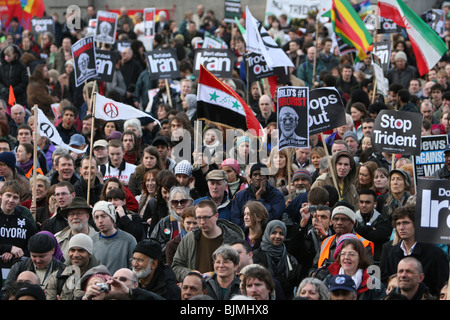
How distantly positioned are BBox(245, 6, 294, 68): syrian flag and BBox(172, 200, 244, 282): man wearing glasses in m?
6.17

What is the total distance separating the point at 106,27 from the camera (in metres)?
20.8

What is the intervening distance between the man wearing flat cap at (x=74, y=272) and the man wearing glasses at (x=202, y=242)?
2.90 feet

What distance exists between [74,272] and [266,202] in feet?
9.30

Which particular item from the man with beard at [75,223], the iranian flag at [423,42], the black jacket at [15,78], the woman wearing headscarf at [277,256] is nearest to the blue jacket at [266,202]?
the woman wearing headscarf at [277,256]

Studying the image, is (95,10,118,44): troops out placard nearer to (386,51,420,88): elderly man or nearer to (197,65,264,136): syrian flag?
(386,51,420,88): elderly man

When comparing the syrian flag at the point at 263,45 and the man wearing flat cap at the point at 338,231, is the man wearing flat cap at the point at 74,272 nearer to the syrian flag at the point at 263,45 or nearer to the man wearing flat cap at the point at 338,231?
the man wearing flat cap at the point at 338,231

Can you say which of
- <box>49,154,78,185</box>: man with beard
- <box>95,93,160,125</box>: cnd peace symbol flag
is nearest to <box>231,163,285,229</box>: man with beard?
<box>49,154,78,185</box>: man with beard

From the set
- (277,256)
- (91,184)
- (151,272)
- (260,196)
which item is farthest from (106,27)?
(151,272)

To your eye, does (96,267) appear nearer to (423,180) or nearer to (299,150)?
(423,180)

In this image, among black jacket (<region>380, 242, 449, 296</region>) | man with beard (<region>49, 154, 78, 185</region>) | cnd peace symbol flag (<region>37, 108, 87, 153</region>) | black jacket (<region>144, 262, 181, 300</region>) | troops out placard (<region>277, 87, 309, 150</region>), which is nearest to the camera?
black jacket (<region>144, 262, 181, 300</region>)

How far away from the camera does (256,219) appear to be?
1019 cm

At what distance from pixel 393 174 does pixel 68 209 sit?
3658 millimetres

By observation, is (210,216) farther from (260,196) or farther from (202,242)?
(260,196)

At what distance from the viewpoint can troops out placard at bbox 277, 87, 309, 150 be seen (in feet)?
39.3
